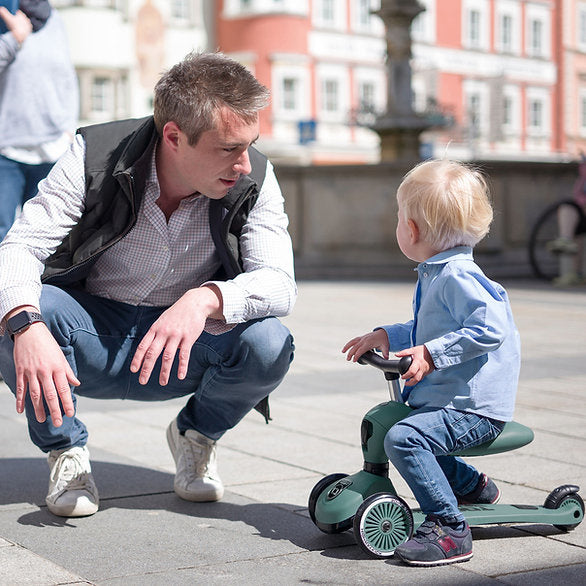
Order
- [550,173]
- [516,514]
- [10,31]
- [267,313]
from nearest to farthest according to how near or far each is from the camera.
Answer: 1. [516,514]
2. [267,313]
3. [10,31]
4. [550,173]


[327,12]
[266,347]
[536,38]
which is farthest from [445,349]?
[536,38]

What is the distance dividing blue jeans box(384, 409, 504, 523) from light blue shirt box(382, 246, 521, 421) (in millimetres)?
42

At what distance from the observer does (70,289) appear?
12.1ft

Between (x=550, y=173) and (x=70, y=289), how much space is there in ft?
36.8

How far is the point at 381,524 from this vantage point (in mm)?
3045

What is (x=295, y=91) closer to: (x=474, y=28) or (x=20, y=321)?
(x=474, y=28)

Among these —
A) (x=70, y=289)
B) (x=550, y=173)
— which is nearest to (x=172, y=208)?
(x=70, y=289)

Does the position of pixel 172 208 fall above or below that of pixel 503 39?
below

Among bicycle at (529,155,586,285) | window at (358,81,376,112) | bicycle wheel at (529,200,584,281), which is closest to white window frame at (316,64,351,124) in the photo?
window at (358,81,376,112)

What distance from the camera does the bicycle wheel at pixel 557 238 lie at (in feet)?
40.4

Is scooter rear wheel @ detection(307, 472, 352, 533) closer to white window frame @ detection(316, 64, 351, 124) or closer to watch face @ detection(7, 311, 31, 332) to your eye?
watch face @ detection(7, 311, 31, 332)

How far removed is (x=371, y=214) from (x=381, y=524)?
11099 millimetres

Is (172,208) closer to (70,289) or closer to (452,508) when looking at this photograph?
(70,289)

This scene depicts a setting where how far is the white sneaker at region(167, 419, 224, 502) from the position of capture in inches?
145
